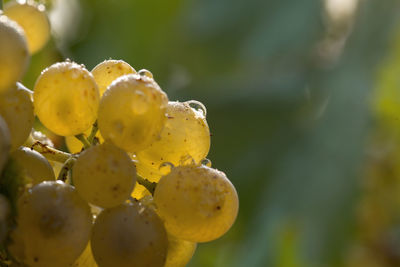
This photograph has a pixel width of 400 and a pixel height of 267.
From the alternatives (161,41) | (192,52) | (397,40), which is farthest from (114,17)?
(397,40)

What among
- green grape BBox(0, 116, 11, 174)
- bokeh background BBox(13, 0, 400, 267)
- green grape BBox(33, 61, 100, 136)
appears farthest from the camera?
bokeh background BBox(13, 0, 400, 267)

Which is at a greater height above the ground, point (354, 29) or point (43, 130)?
point (43, 130)

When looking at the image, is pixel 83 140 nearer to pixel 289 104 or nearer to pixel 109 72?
pixel 109 72

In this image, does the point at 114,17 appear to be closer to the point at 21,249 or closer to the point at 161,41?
the point at 161,41

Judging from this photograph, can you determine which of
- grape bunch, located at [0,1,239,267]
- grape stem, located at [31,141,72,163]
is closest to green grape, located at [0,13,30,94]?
grape bunch, located at [0,1,239,267]

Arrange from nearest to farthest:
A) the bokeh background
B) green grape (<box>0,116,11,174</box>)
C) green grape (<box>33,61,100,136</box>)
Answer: green grape (<box>0,116,11,174</box>)
green grape (<box>33,61,100,136</box>)
the bokeh background

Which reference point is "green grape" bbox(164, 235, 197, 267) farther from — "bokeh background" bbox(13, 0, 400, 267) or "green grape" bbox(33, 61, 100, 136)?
"bokeh background" bbox(13, 0, 400, 267)

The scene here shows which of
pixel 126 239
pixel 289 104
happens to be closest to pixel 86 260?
pixel 126 239
